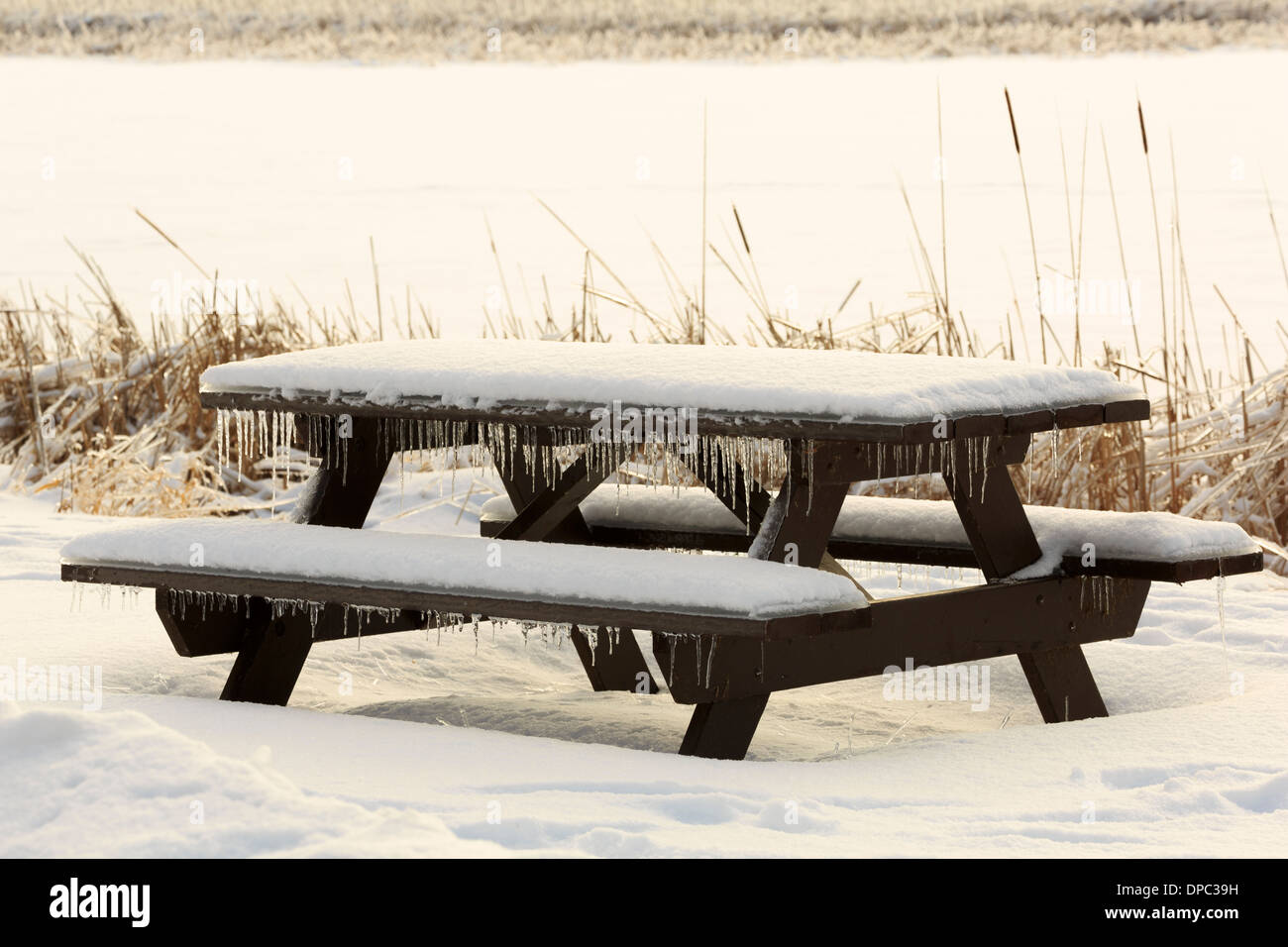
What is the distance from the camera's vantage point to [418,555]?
367 cm

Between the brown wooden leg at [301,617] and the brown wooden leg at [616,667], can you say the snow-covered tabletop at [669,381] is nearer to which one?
the brown wooden leg at [301,617]

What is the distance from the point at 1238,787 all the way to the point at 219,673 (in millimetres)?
2437

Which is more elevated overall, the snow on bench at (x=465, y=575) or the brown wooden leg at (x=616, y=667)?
the snow on bench at (x=465, y=575)

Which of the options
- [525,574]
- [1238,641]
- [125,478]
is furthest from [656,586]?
[125,478]

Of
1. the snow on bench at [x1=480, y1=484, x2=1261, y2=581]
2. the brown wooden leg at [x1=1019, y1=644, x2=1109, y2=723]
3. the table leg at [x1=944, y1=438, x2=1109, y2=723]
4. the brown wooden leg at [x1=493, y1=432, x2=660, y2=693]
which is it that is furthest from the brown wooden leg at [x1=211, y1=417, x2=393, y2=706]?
the brown wooden leg at [x1=1019, y1=644, x2=1109, y2=723]

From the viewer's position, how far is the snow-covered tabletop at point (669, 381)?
11.6ft

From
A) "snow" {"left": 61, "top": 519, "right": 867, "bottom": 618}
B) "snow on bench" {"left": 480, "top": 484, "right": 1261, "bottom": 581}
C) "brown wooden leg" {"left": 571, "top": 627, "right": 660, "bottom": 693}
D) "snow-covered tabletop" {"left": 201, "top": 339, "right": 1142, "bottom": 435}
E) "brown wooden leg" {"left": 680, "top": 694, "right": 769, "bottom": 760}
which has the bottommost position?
"brown wooden leg" {"left": 571, "top": 627, "right": 660, "bottom": 693}

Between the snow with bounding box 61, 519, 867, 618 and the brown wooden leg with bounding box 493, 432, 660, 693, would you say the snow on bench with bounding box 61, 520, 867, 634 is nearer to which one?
the snow with bounding box 61, 519, 867, 618

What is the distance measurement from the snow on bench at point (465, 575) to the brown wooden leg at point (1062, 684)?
90cm

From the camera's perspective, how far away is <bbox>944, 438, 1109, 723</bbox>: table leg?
3.98 metres

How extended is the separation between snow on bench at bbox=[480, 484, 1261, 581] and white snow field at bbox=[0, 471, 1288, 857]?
0.33 m

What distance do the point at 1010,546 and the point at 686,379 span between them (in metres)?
0.94

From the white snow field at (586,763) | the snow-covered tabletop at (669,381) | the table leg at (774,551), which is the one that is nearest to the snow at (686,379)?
the snow-covered tabletop at (669,381)
